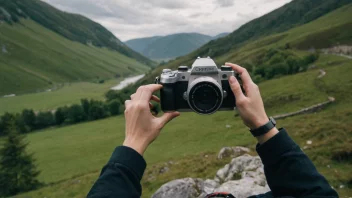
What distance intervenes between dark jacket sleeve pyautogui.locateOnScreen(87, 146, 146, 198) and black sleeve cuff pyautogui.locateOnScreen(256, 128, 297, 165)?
0.94 meters

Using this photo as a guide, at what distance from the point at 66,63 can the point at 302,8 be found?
15157 centimetres

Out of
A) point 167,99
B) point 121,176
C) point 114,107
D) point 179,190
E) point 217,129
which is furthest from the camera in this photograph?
point 114,107

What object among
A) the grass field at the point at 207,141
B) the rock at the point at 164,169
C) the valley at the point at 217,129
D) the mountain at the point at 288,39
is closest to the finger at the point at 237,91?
the valley at the point at 217,129

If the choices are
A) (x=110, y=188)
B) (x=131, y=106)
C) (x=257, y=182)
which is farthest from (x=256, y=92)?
(x=257, y=182)

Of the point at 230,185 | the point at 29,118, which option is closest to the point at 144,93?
the point at 230,185

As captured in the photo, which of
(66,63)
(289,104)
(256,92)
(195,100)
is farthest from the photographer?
(66,63)

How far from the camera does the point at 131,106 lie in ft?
7.82

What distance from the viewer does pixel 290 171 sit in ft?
7.31

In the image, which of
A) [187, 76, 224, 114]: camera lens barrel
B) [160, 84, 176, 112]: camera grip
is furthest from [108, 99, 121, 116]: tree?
[187, 76, 224, 114]: camera lens barrel

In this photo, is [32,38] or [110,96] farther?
[32,38]

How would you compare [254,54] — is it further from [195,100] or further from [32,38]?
[32,38]

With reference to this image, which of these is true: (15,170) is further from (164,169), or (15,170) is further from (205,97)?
(205,97)

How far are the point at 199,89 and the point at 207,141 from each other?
1346 inches

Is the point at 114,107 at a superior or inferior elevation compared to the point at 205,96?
inferior
